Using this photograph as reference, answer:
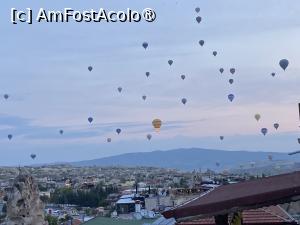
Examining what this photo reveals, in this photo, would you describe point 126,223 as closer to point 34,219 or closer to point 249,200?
point 34,219

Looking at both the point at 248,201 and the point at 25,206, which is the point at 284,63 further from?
the point at 248,201

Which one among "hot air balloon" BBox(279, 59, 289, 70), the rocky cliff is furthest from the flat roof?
"hot air balloon" BBox(279, 59, 289, 70)

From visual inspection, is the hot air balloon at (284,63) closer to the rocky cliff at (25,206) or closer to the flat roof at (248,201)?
the rocky cliff at (25,206)

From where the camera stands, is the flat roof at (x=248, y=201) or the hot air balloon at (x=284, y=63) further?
the hot air balloon at (x=284, y=63)

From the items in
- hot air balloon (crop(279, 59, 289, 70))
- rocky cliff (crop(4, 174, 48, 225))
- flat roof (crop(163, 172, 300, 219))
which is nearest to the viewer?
flat roof (crop(163, 172, 300, 219))

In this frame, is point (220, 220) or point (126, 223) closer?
point (220, 220)

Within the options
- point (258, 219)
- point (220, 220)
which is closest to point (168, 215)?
point (220, 220)

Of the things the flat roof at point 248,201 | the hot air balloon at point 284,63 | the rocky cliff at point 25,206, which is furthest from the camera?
the hot air balloon at point 284,63

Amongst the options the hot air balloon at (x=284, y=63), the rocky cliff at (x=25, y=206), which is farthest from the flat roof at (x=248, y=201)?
the hot air balloon at (x=284, y=63)

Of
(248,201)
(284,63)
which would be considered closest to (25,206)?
(248,201)

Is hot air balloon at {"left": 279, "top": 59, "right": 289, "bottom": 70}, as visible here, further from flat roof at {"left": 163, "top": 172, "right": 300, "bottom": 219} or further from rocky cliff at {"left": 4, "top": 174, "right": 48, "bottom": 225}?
flat roof at {"left": 163, "top": 172, "right": 300, "bottom": 219}

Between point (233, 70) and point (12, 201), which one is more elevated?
point (233, 70)
